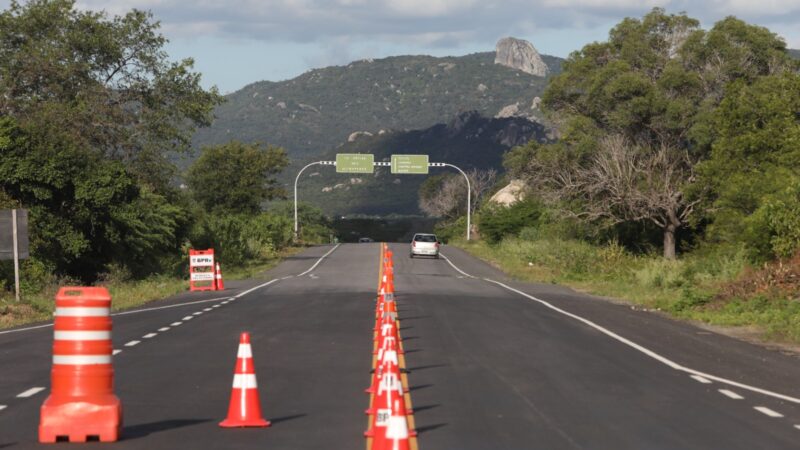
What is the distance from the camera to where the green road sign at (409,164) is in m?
102

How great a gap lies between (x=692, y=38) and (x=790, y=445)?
51566 mm

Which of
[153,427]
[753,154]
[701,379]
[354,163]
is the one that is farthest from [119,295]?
[354,163]

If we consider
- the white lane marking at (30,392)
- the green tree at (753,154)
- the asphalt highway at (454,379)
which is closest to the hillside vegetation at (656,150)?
the green tree at (753,154)

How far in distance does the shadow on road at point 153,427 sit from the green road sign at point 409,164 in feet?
299

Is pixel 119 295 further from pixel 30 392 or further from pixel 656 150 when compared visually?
pixel 656 150

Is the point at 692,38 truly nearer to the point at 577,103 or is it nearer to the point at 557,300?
the point at 577,103

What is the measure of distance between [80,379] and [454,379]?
19.7 feet

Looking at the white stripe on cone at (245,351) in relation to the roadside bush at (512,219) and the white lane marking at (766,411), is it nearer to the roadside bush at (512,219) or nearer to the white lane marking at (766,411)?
the white lane marking at (766,411)

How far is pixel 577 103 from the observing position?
6312cm

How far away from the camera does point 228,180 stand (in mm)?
75438

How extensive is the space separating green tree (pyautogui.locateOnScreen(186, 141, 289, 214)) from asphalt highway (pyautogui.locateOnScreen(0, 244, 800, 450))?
46.5 m

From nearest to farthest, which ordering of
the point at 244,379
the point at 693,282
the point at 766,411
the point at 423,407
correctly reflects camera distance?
the point at 244,379 < the point at 423,407 < the point at 766,411 < the point at 693,282

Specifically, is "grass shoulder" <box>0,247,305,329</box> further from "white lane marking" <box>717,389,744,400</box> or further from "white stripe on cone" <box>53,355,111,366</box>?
"white lane marking" <box>717,389,744,400</box>

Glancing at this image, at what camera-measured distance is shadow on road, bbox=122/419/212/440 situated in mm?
10420
